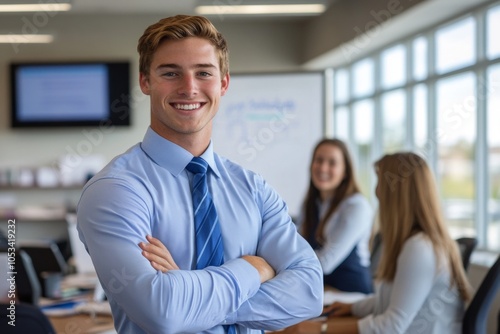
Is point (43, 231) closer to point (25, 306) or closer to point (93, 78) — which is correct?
point (93, 78)

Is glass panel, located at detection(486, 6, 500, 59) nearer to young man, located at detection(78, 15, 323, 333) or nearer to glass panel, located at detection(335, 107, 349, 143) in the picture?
glass panel, located at detection(335, 107, 349, 143)

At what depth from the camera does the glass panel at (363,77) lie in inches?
330

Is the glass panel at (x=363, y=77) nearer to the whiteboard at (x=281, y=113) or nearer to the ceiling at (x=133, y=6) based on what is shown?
the whiteboard at (x=281, y=113)

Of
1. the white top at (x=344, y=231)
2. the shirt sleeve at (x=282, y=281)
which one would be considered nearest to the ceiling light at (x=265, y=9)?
the white top at (x=344, y=231)

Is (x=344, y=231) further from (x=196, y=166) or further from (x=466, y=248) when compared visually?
(x=196, y=166)

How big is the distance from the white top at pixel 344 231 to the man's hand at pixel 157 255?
2384 mm

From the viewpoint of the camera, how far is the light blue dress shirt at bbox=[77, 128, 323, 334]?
1.39m

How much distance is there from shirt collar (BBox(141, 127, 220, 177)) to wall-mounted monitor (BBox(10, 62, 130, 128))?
7344mm

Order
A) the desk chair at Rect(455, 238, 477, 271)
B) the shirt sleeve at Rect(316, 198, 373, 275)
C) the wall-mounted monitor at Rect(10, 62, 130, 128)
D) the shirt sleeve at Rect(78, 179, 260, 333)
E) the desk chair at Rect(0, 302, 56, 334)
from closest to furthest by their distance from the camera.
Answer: the shirt sleeve at Rect(78, 179, 260, 333) < the desk chair at Rect(0, 302, 56, 334) < the desk chair at Rect(455, 238, 477, 271) < the shirt sleeve at Rect(316, 198, 373, 275) < the wall-mounted monitor at Rect(10, 62, 130, 128)

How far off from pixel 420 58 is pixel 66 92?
4.25 m

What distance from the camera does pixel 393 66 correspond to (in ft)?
25.3

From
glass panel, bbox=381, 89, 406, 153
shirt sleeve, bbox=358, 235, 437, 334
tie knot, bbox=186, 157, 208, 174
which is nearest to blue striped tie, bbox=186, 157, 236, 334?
tie knot, bbox=186, 157, 208, 174

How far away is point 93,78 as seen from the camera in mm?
8711

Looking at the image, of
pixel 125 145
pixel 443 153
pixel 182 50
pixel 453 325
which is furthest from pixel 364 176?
pixel 182 50
